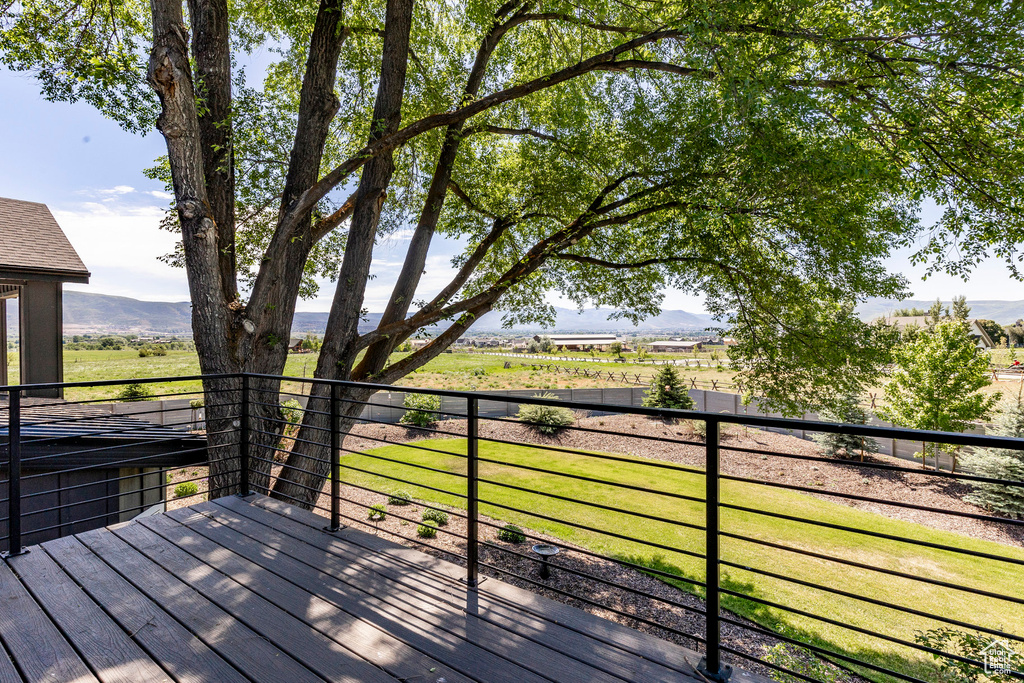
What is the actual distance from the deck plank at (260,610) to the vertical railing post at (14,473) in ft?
1.63

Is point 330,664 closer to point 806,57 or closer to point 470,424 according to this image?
point 470,424

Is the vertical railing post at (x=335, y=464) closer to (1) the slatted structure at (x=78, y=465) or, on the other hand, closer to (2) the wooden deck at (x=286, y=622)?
(2) the wooden deck at (x=286, y=622)

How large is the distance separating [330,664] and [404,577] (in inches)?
29.3

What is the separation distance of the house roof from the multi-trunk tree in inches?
141

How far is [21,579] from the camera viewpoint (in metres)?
2.65

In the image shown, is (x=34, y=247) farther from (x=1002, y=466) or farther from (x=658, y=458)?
(x=1002, y=466)

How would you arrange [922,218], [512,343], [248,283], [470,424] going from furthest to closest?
1. [512,343]
2. [248,283]
3. [922,218]
4. [470,424]

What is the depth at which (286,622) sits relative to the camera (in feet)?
7.38

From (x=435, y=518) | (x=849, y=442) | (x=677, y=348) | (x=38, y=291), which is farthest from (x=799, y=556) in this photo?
(x=677, y=348)

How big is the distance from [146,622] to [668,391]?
1587cm

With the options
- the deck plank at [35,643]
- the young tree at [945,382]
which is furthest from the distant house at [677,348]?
the deck plank at [35,643]

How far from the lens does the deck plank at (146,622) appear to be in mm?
1928

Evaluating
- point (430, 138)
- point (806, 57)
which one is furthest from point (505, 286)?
point (806, 57)

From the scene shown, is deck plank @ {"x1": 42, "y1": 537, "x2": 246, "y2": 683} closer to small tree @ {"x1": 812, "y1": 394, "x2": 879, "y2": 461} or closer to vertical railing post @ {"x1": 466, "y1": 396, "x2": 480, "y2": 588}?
vertical railing post @ {"x1": 466, "y1": 396, "x2": 480, "y2": 588}
